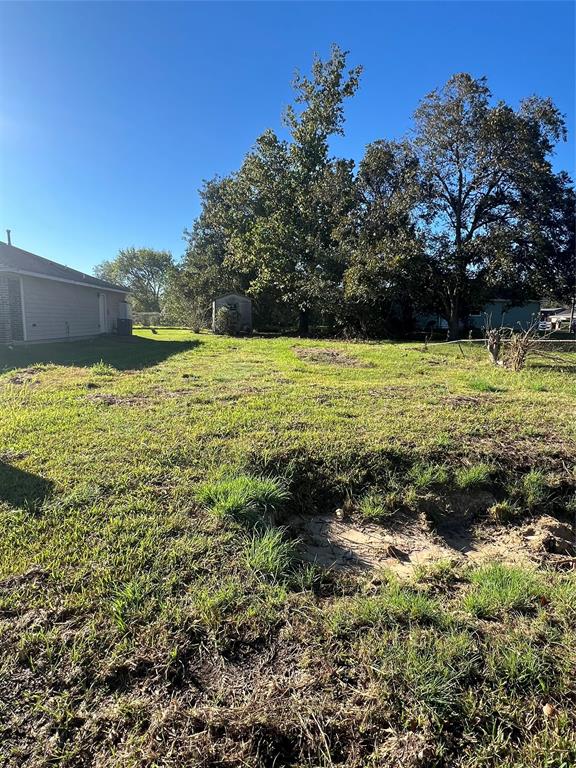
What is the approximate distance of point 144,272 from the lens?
5425cm

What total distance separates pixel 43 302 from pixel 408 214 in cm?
1485

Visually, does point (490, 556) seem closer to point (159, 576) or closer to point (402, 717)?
point (402, 717)

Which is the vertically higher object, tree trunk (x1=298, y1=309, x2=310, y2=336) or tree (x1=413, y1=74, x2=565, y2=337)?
tree (x1=413, y1=74, x2=565, y2=337)

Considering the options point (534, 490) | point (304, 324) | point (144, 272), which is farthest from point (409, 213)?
point (144, 272)

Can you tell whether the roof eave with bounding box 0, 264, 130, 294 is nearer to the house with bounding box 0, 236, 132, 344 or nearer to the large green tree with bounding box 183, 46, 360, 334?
the house with bounding box 0, 236, 132, 344

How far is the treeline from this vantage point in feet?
55.1

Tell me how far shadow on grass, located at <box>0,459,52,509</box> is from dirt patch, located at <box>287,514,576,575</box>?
1720 mm

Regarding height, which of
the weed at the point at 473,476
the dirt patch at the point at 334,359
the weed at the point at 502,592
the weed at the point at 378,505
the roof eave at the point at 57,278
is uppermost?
the roof eave at the point at 57,278

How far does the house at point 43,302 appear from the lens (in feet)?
38.2

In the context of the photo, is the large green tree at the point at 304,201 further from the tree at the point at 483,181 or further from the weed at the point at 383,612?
the weed at the point at 383,612

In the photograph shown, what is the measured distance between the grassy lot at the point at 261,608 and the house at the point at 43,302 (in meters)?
9.41

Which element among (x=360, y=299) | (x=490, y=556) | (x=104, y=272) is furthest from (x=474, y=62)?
(x=104, y=272)

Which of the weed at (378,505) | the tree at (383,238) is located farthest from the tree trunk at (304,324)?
the weed at (378,505)

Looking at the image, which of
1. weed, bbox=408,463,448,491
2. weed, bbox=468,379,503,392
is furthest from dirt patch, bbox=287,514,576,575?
weed, bbox=468,379,503,392
